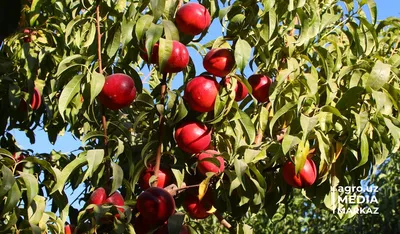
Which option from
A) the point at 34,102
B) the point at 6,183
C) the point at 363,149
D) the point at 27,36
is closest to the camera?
the point at 6,183

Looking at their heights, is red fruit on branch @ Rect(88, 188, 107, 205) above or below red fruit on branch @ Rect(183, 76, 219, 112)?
below

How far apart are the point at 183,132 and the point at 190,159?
15 centimetres

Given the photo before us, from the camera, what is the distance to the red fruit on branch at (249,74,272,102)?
1522mm

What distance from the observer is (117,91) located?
1332mm

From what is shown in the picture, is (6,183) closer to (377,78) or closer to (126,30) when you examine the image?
(126,30)

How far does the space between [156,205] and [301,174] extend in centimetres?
34

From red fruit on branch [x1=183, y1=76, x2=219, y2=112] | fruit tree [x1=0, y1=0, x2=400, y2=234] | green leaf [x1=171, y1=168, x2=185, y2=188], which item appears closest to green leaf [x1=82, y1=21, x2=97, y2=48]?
fruit tree [x1=0, y1=0, x2=400, y2=234]

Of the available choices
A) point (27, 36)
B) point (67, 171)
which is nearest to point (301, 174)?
point (67, 171)

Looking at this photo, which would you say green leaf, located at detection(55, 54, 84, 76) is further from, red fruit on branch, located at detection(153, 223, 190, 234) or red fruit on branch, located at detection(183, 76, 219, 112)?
red fruit on branch, located at detection(153, 223, 190, 234)

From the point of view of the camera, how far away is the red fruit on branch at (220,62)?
1387mm

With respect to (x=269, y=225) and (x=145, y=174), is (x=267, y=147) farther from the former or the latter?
(x=269, y=225)

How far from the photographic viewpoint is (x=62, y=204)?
139 centimetres

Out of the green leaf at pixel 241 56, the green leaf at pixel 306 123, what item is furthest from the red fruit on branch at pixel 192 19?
the green leaf at pixel 306 123

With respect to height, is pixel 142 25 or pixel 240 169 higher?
pixel 142 25
